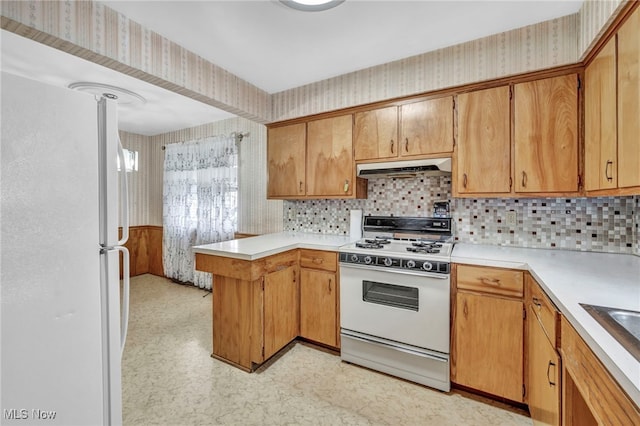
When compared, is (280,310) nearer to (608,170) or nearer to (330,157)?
(330,157)

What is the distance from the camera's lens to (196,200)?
13.8 ft

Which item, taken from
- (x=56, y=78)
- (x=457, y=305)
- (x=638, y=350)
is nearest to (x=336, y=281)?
(x=457, y=305)

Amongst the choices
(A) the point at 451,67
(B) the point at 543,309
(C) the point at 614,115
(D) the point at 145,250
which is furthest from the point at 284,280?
(D) the point at 145,250

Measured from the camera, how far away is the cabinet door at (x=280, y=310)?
7.33ft

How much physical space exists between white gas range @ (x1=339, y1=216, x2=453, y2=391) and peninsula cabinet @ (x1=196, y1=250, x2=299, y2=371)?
519 mm

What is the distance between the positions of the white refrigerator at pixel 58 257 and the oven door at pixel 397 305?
1530mm

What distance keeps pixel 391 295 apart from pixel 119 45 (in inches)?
97.5

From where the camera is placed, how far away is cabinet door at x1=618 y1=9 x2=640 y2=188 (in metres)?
1.24

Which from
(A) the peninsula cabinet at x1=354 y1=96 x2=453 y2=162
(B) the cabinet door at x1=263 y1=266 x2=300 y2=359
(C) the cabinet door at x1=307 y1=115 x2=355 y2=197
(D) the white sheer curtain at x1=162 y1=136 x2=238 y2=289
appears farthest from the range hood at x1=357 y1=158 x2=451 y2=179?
(D) the white sheer curtain at x1=162 y1=136 x2=238 y2=289

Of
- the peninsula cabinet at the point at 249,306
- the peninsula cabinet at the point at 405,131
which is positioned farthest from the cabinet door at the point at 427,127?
the peninsula cabinet at the point at 249,306

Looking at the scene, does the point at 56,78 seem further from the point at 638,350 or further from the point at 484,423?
the point at 484,423

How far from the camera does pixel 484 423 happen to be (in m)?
1.68

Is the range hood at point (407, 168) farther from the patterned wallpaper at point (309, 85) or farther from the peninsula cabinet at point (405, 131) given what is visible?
the patterned wallpaper at point (309, 85)

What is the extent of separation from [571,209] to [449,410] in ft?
5.51
